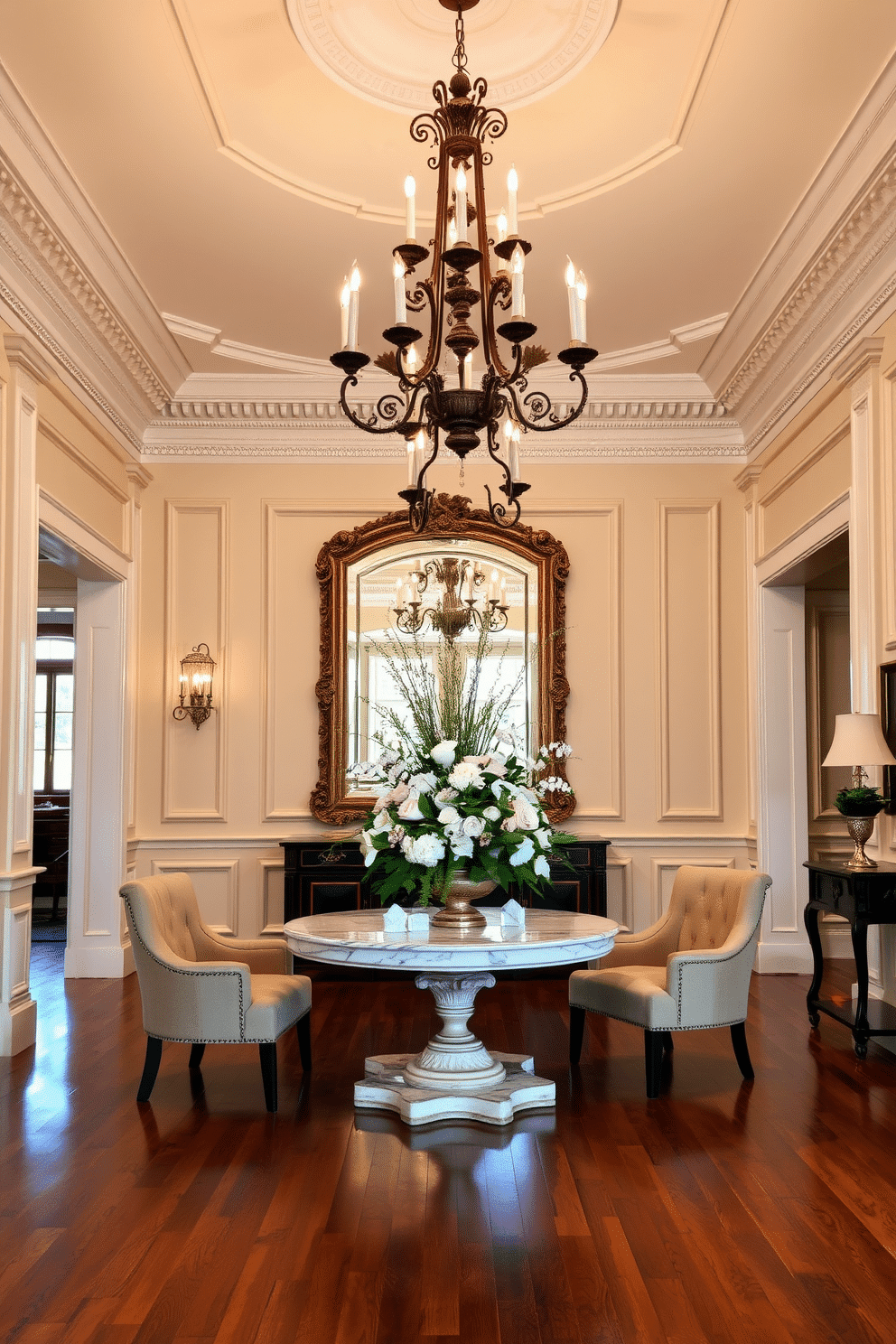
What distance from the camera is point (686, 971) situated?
4.18 m

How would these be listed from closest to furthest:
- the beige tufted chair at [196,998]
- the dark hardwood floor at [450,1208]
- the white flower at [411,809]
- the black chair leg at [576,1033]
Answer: the dark hardwood floor at [450,1208], the white flower at [411,809], the beige tufted chair at [196,998], the black chair leg at [576,1033]

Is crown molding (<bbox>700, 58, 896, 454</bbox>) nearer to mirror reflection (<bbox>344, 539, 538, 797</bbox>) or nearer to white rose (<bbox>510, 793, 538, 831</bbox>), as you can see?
mirror reflection (<bbox>344, 539, 538, 797</bbox>)

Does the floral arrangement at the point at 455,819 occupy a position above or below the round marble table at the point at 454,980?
above

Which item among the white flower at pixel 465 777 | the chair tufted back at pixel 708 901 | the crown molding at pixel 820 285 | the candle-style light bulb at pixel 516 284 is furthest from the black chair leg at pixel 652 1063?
the crown molding at pixel 820 285

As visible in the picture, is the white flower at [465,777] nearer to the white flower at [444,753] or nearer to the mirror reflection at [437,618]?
the white flower at [444,753]

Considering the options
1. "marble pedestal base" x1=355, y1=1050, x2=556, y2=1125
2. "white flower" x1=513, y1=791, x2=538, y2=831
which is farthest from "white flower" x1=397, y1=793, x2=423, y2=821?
"marble pedestal base" x1=355, y1=1050, x2=556, y2=1125

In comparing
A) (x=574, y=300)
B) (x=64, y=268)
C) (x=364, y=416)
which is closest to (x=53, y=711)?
(x=364, y=416)

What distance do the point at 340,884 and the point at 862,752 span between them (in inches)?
123

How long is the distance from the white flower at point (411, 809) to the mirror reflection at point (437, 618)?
307 cm

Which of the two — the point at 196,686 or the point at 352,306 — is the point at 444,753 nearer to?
the point at 352,306

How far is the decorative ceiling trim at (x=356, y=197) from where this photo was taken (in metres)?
3.79

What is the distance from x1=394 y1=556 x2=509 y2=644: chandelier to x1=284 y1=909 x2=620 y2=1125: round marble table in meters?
2.95

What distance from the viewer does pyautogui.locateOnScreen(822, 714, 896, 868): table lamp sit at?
185 inches

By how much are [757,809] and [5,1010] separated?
4303 millimetres
